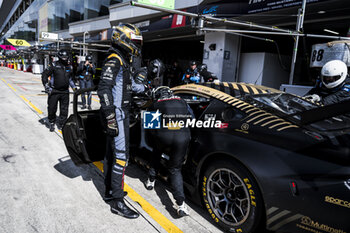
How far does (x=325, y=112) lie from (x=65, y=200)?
9.60 feet

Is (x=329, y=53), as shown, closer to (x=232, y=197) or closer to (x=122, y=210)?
(x=232, y=197)

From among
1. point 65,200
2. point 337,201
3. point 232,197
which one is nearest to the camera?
point 337,201

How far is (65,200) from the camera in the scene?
2.97m

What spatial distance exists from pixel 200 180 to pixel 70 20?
3429cm

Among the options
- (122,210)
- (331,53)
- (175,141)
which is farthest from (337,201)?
(331,53)

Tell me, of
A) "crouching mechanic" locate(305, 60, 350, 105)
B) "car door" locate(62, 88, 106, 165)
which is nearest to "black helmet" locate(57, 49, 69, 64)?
"car door" locate(62, 88, 106, 165)

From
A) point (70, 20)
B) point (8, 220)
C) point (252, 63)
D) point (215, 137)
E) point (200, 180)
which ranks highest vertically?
point (70, 20)

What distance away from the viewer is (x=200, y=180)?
272 centimetres

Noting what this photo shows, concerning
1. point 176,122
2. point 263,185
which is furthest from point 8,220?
point 263,185

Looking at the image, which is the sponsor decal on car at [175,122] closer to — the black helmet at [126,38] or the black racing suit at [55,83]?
the black helmet at [126,38]

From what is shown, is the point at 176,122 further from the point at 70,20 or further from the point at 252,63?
the point at 70,20

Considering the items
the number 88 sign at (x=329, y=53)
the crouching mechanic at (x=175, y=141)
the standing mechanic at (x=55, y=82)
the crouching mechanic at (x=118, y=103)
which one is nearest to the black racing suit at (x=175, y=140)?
the crouching mechanic at (x=175, y=141)

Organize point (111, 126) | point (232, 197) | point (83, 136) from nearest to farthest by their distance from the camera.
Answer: point (232, 197)
point (111, 126)
point (83, 136)

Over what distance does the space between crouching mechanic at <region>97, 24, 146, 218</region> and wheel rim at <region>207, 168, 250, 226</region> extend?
0.90 m
